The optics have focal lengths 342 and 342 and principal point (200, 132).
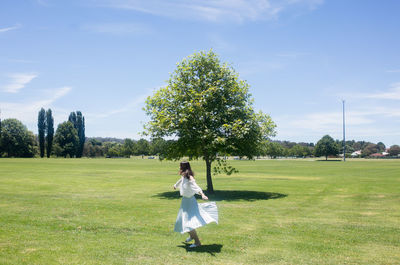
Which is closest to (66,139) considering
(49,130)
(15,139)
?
(49,130)

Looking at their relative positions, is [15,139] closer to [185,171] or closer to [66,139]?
[66,139]

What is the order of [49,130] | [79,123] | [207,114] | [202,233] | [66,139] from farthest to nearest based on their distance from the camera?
[79,123] → [66,139] → [49,130] → [207,114] → [202,233]

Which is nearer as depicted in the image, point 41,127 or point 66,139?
point 41,127

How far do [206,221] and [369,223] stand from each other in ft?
26.5

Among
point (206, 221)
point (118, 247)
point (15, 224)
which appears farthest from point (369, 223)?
point (15, 224)

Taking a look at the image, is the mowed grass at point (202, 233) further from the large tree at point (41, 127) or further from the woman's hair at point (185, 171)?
the large tree at point (41, 127)

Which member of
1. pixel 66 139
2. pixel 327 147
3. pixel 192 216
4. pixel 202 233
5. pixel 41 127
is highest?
pixel 41 127

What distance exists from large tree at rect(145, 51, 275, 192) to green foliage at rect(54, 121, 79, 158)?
12625 centimetres

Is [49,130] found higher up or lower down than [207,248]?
higher up

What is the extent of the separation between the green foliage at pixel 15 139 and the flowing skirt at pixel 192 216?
136381mm

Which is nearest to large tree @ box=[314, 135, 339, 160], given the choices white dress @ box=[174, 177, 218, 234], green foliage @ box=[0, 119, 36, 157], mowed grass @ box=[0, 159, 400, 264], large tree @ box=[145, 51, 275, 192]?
green foliage @ box=[0, 119, 36, 157]

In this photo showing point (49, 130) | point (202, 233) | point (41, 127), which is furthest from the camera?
point (49, 130)

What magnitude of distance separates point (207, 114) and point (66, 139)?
5188 inches

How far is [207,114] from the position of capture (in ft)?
77.6
